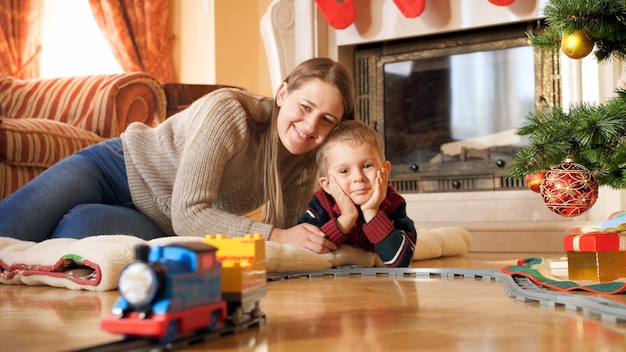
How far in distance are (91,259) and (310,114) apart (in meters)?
0.58

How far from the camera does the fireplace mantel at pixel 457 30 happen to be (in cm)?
275

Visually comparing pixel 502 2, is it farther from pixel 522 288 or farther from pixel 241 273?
pixel 241 273

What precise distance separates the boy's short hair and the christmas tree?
1.02 ft

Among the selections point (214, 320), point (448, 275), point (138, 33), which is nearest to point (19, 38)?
point (138, 33)

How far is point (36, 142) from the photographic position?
2449 mm

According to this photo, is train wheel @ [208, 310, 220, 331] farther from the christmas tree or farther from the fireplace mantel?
the fireplace mantel

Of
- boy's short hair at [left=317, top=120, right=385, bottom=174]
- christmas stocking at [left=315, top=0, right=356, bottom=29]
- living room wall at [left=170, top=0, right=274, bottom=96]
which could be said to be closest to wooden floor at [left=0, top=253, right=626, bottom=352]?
boy's short hair at [left=317, top=120, right=385, bottom=174]

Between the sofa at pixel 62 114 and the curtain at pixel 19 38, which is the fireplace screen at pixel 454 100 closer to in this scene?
the sofa at pixel 62 114

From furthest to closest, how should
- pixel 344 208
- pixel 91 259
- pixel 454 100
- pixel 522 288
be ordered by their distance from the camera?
1. pixel 454 100
2. pixel 344 208
3. pixel 91 259
4. pixel 522 288

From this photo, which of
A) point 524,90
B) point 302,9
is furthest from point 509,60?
point 302,9

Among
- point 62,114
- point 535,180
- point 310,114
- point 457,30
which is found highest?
point 457,30

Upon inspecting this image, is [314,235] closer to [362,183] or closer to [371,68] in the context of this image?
[362,183]

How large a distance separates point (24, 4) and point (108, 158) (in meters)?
2.15

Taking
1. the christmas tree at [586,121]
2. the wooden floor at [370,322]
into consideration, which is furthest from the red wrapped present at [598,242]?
the christmas tree at [586,121]
